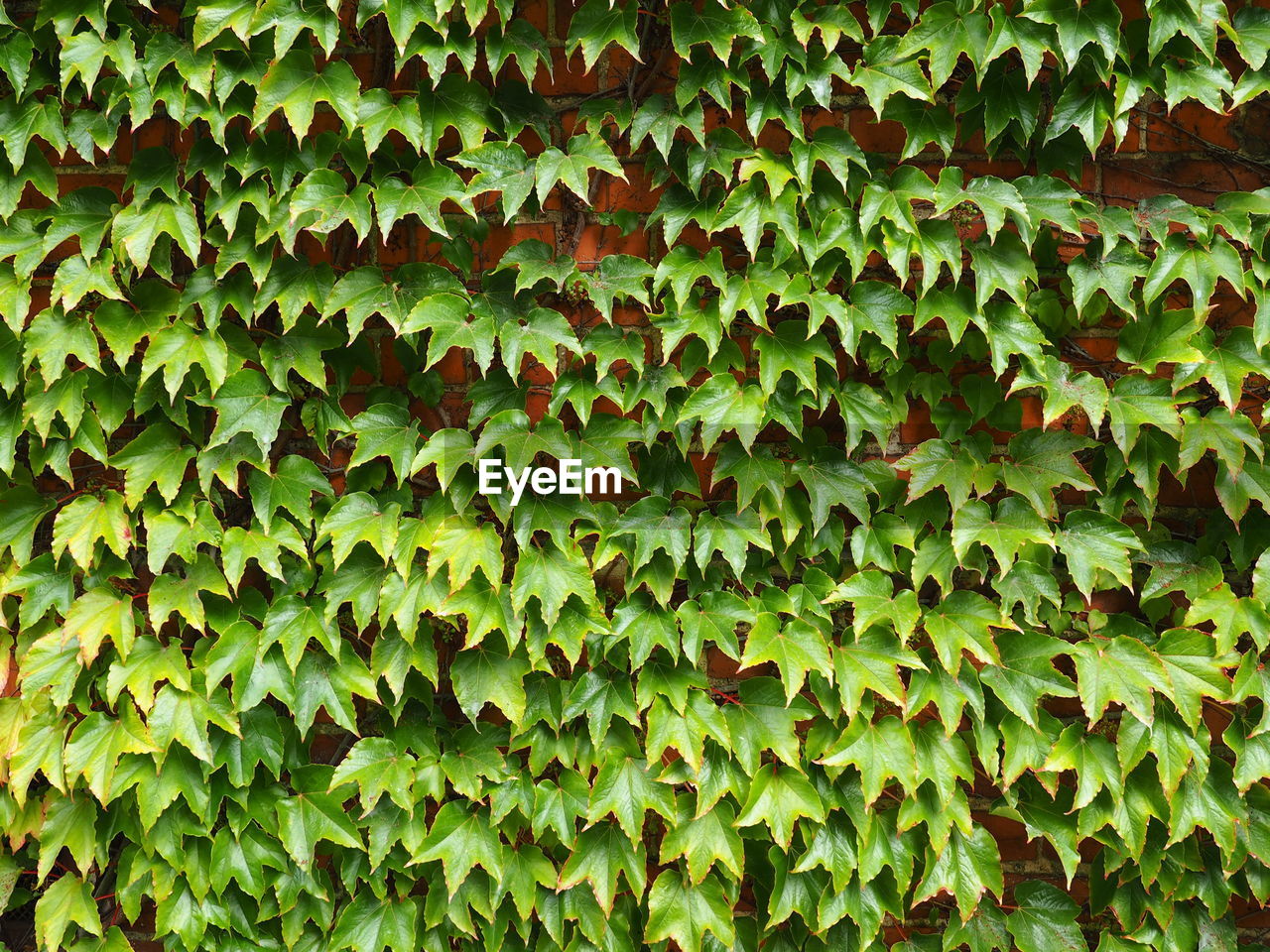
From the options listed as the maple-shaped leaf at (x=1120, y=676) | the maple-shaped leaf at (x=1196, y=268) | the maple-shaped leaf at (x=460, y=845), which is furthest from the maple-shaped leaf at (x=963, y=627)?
the maple-shaped leaf at (x=460, y=845)

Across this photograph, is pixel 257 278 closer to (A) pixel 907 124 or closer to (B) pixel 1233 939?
(A) pixel 907 124

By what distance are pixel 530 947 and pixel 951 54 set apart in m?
1.72

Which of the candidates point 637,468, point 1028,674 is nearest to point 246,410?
point 637,468

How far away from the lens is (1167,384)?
143 centimetres

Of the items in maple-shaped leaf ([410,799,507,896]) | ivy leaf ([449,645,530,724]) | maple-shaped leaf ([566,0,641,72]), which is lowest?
maple-shaped leaf ([410,799,507,896])

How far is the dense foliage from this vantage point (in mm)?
1404

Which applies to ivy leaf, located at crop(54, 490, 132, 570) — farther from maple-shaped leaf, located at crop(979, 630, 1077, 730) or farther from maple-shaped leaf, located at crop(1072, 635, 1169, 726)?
maple-shaped leaf, located at crop(1072, 635, 1169, 726)

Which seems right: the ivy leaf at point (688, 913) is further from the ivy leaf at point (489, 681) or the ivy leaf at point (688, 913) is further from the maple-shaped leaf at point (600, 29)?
the maple-shaped leaf at point (600, 29)

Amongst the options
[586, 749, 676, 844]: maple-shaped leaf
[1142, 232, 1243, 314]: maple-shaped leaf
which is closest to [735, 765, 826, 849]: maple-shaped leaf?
[586, 749, 676, 844]: maple-shaped leaf

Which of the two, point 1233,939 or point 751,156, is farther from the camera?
point 1233,939

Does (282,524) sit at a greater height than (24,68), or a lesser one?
lesser

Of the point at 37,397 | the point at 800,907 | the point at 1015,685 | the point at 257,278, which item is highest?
the point at 257,278

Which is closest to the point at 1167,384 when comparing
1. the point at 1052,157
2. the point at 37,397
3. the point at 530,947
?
the point at 1052,157

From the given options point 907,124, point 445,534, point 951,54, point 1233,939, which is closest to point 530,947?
point 445,534
